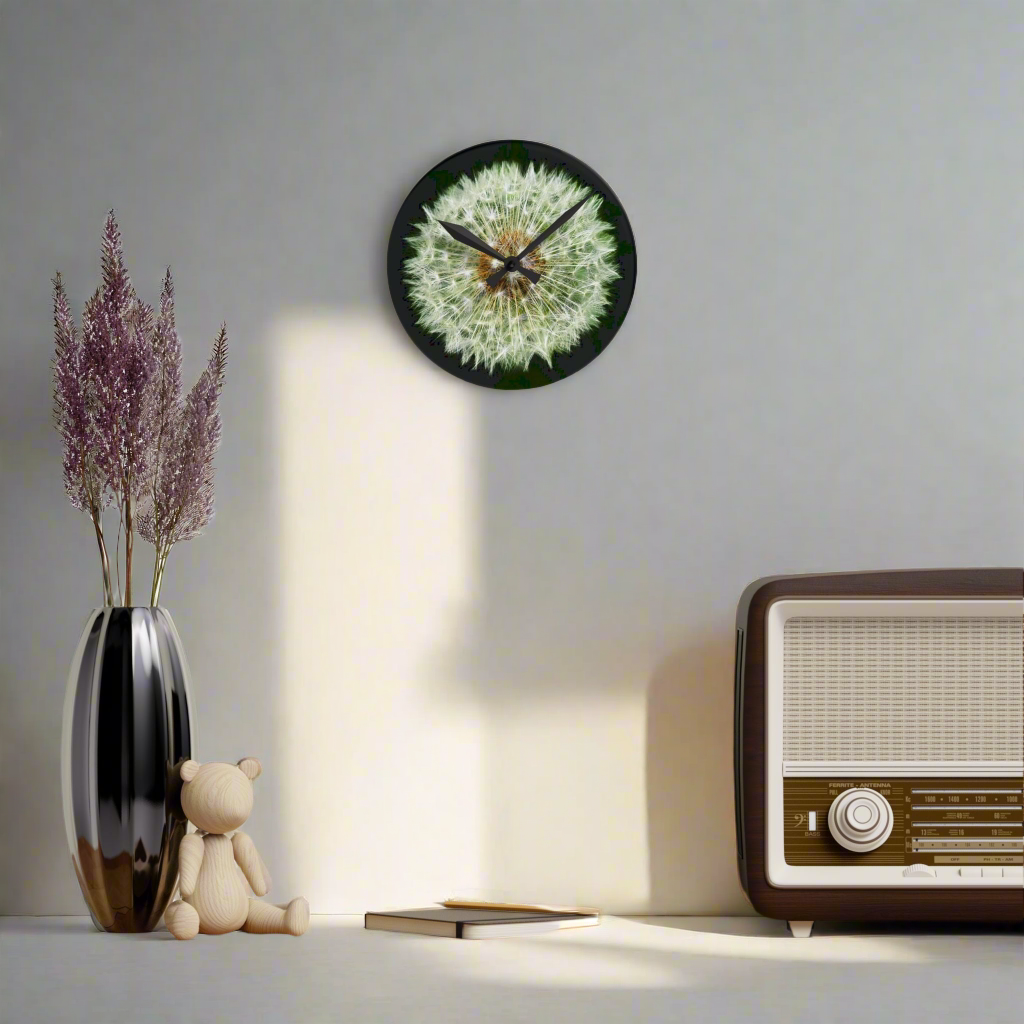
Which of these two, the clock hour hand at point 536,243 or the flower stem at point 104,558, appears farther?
the clock hour hand at point 536,243

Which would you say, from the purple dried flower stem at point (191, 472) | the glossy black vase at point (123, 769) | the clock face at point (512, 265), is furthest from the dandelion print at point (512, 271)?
the glossy black vase at point (123, 769)

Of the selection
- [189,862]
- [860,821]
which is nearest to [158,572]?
[189,862]

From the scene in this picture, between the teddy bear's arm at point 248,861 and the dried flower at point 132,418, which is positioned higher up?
the dried flower at point 132,418

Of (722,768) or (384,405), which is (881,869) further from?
(384,405)

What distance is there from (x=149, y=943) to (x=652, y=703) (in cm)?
70

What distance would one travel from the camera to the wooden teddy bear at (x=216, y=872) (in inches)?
45.8

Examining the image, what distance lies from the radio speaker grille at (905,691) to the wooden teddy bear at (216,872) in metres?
0.64

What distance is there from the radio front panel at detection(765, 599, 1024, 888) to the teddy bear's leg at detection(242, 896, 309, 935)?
0.57 metres

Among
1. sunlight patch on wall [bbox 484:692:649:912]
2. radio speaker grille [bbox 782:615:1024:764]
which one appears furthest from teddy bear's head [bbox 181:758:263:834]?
radio speaker grille [bbox 782:615:1024:764]

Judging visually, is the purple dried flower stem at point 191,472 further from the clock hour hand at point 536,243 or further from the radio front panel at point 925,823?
the radio front panel at point 925,823

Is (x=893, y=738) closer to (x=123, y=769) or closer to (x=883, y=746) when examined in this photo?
(x=883, y=746)

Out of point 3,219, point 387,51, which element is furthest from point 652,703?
point 3,219

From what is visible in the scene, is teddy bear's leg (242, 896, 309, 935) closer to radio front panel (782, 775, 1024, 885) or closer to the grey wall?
the grey wall

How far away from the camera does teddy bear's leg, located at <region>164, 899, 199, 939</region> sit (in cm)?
114
